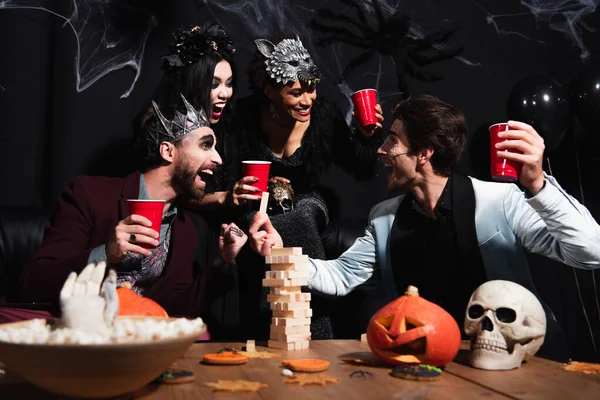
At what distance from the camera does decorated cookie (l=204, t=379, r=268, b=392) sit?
1.65 metres

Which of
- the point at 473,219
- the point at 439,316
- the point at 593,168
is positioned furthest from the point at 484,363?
the point at 593,168

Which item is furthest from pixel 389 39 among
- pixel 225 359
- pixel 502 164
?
pixel 225 359

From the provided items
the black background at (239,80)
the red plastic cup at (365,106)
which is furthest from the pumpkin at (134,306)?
the black background at (239,80)

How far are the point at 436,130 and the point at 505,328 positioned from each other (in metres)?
1.28

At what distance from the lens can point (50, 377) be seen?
142cm

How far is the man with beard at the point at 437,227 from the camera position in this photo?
2.88 metres

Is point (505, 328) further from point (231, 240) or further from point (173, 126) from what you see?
point (173, 126)

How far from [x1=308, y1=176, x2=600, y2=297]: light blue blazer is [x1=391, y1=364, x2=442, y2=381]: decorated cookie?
0.77 m

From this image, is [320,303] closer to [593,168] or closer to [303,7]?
[303,7]

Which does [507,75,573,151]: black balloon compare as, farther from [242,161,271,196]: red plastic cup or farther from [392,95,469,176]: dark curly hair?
[242,161,271,196]: red plastic cup

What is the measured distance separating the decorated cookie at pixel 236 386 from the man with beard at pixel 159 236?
0.91 m

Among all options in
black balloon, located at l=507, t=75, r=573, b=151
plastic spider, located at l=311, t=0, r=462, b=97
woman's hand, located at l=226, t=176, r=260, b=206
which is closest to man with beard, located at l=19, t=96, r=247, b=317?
woman's hand, located at l=226, t=176, r=260, b=206

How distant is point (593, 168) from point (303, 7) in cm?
220

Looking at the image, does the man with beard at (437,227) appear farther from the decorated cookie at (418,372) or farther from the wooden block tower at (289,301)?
the decorated cookie at (418,372)
